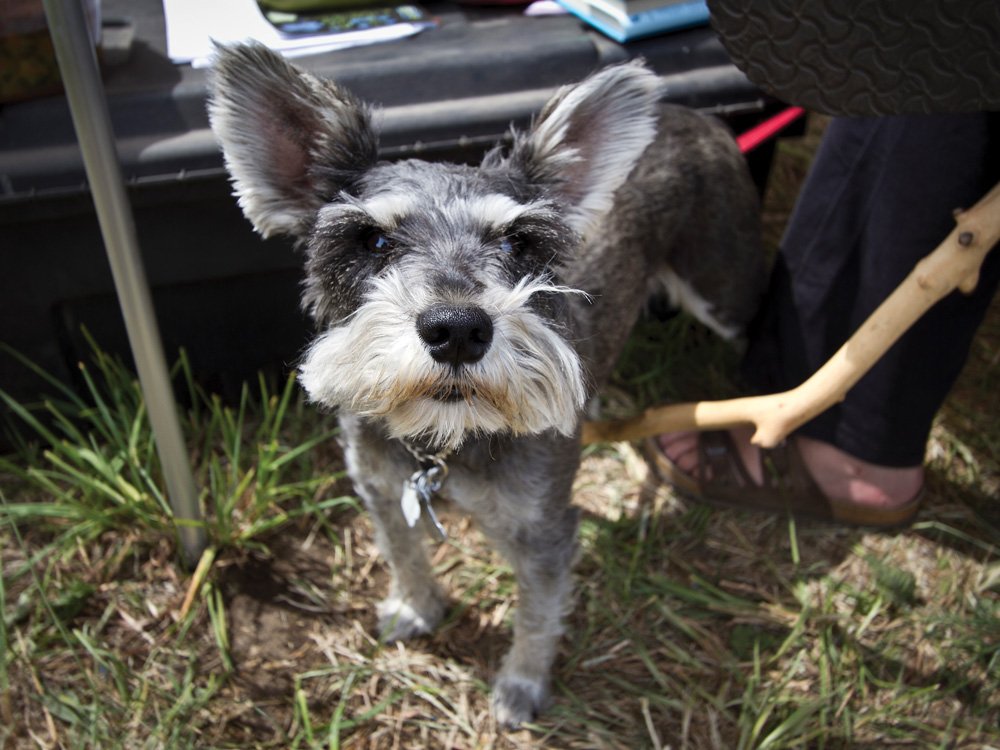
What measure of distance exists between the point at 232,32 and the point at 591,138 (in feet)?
5.67

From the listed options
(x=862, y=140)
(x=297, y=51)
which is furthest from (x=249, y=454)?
(x=862, y=140)

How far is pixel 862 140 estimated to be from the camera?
297 cm

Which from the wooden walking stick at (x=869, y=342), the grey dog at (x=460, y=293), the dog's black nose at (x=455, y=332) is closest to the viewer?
the dog's black nose at (x=455, y=332)

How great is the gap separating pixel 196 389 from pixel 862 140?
104 inches

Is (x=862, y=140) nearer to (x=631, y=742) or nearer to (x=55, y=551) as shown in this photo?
(x=631, y=742)

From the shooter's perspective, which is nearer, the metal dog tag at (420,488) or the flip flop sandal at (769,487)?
the metal dog tag at (420,488)

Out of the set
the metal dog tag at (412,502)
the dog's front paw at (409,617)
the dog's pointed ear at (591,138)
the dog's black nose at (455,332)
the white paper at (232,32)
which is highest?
the white paper at (232,32)

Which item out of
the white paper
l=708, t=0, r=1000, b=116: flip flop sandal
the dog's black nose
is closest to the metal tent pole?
the dog's black nose

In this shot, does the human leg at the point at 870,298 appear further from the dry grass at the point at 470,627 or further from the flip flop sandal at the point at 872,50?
the flip flop sandal at the point at 872,50

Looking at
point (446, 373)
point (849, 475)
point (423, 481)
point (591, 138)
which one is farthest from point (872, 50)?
point (849, 475)

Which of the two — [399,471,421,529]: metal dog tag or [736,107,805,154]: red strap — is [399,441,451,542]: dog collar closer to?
[399,471,421,529]: metal dog tag

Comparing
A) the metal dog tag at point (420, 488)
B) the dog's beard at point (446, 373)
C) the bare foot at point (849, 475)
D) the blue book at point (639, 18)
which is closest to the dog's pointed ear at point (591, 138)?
the dog's beard at point (446, 373)

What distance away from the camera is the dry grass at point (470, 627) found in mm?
2748

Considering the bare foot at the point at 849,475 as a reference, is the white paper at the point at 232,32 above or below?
above
